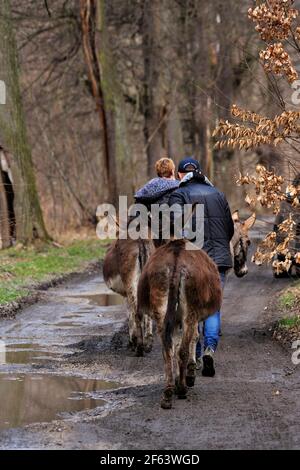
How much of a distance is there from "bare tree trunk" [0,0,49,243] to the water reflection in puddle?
514 inches

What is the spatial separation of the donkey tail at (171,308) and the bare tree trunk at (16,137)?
14.4 metres

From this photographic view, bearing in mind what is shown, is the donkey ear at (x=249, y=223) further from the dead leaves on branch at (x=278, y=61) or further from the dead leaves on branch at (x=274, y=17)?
the dead leaves on branch at (x=274, y=17)

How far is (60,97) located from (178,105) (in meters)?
5.10

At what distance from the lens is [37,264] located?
2067 centimetres

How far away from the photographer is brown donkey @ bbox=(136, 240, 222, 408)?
885 centimetres

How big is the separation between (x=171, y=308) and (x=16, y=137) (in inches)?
592

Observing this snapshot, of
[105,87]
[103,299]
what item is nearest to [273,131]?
[103,299]

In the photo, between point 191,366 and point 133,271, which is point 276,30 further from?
point 191,366

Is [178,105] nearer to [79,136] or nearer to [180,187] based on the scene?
[79,136]

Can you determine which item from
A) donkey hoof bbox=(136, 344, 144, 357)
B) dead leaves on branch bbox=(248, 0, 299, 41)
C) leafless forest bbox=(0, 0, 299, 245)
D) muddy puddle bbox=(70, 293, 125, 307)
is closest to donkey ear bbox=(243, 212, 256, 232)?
dead leaves on branch bbox=(248, 0, 299, 41)

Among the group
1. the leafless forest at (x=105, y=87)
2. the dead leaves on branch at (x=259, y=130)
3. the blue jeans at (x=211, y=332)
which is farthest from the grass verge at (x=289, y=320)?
the leafless forest at (x=105, y=87)

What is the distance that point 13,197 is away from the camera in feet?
75.7

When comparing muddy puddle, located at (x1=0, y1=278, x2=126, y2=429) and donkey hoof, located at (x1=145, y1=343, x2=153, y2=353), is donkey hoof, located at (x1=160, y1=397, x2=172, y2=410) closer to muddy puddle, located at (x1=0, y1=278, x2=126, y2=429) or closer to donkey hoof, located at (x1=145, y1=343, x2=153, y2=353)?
muddy puddle, located at (x1=0, y1=278, x2=126, y2=429)

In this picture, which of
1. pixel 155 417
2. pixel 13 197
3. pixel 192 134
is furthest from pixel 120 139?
pixel 155 417
